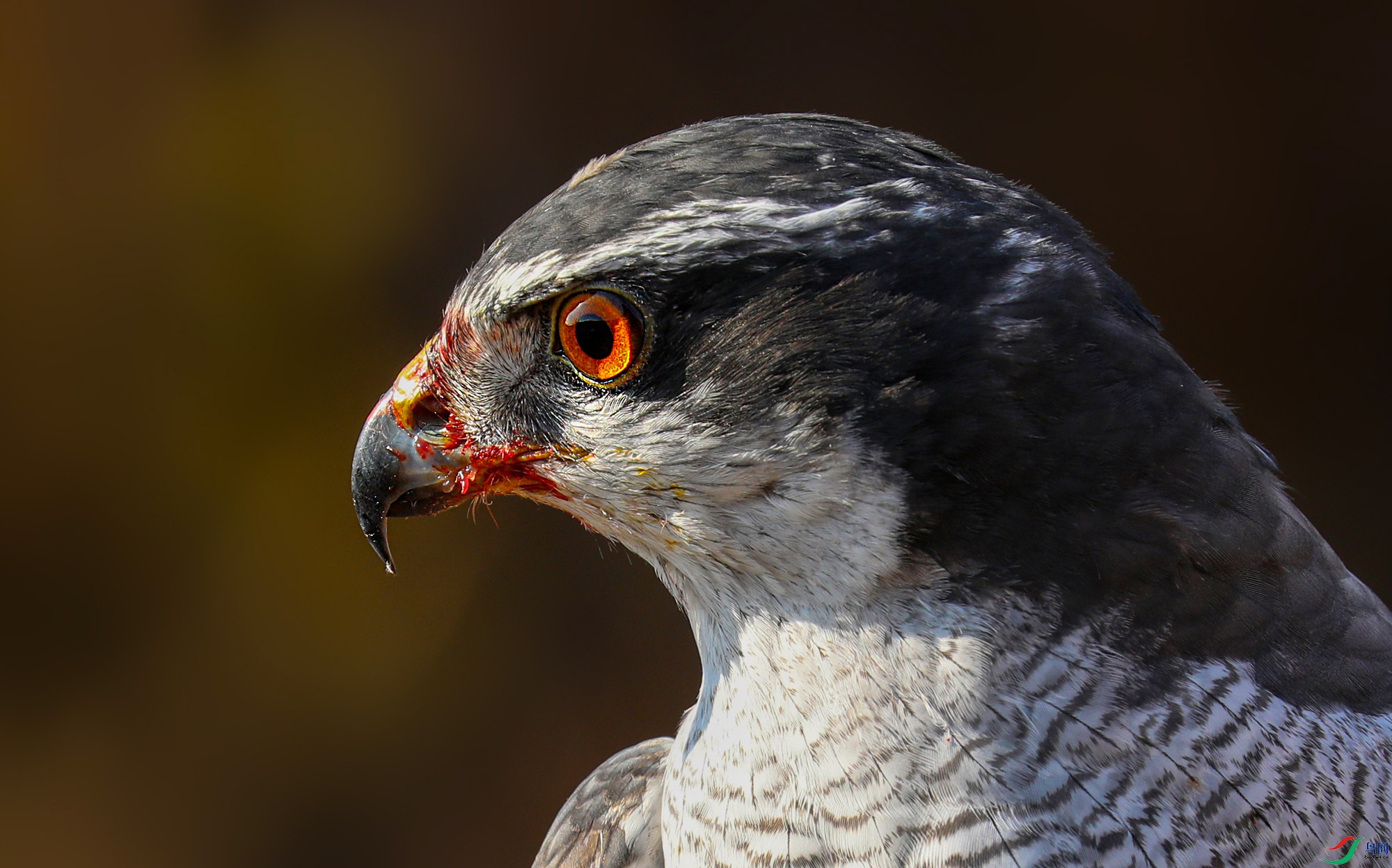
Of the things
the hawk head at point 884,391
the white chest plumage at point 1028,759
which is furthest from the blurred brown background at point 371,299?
the white chest plumage at point 1028,759

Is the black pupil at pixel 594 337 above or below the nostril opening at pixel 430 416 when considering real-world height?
above

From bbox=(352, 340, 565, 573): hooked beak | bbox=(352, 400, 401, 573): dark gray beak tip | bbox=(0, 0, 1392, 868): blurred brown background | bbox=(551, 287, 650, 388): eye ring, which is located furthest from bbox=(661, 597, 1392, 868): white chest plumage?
bbox=(0, 0, 1392, 868): blurred brown background

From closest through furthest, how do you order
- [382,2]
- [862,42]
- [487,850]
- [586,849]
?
[586,849] < [382,2] < [862,42] < [487,850]

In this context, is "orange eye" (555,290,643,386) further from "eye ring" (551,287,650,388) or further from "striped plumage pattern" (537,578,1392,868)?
"striped plumage pattern" (537,578,1392,868)

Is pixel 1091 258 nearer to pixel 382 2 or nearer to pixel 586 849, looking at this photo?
pixel 586 849

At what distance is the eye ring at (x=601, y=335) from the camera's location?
1325mm

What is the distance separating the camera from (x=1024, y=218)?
4.37 ft

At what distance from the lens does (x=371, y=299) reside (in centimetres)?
371

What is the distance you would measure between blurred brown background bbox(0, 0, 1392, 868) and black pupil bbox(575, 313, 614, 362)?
252 cm

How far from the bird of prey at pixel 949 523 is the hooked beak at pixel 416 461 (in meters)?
0.30

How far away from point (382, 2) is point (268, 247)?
91cm

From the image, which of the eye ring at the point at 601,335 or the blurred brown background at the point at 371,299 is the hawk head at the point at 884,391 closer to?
the eye ring at the point at 601,335

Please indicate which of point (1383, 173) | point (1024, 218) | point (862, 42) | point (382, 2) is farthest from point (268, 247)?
point (1383, 173)

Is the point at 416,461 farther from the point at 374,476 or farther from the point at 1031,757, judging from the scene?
the point at 1031,757
